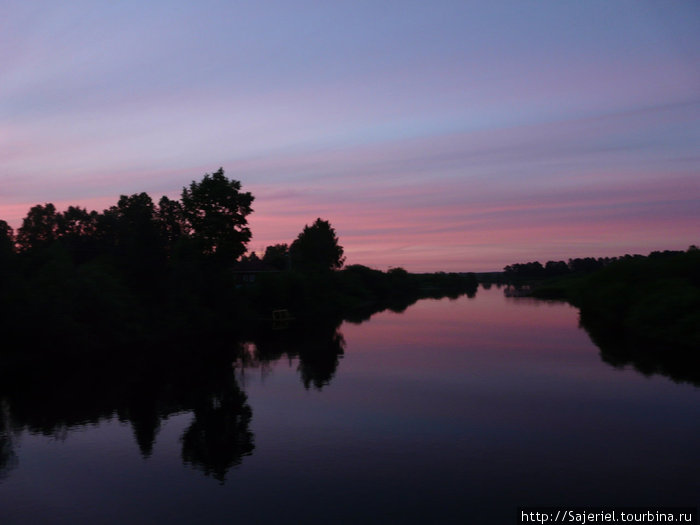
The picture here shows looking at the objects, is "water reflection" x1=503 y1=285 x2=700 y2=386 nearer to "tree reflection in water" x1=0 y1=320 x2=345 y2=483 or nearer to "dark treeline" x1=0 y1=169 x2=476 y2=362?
"tree reflection in water" x1=0 y1=320 x2=345 y2=483

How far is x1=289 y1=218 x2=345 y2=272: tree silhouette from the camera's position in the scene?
13838 cm

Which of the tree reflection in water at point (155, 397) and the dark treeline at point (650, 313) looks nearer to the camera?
the tree reflection in water at point (155, 397)

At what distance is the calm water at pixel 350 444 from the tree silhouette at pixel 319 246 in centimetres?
9886

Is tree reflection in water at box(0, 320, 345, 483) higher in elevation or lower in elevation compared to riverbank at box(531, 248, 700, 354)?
lower

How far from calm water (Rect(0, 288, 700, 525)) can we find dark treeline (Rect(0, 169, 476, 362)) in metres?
9.97

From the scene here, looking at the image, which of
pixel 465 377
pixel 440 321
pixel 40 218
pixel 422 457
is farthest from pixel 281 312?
pixel 422 457

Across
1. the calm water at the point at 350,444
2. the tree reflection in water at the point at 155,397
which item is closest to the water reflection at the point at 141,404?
the tree reflection in water at the point at 155,397

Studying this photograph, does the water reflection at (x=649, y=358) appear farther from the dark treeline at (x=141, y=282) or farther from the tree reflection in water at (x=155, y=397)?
the dark treeline at (x=141, y=282)

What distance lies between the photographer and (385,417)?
2580 cm

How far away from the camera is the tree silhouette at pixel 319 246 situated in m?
138

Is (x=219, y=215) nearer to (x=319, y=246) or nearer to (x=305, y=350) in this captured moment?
(x=305, y=350)

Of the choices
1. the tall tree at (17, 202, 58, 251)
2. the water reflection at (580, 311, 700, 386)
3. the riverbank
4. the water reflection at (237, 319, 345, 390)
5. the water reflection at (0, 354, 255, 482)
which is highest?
the tall tree at (17, 202, 58, 251)

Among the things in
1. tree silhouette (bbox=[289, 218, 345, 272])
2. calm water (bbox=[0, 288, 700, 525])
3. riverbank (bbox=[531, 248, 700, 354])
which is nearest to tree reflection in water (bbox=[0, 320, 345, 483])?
calm water (bbox=[0, 288, 700, 525])

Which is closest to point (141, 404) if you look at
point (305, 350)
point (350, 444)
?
point (350, 444)
